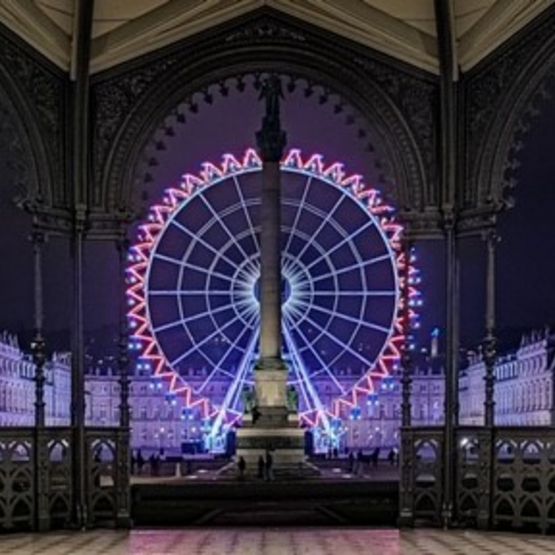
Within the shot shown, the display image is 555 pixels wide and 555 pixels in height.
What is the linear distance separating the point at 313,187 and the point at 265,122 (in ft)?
36.4

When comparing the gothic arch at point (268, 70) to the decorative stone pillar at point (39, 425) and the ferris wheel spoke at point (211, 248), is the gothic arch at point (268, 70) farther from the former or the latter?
the ferris wheel spoke at point (211, 248)

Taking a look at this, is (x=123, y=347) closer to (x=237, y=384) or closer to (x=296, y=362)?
(x=296, y=362)

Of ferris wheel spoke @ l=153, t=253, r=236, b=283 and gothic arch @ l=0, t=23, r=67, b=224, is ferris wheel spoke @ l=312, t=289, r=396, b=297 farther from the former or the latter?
gothic arch @ l=0, t=23, r=67, b=224

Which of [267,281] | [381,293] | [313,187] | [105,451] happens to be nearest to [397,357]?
[381,293]

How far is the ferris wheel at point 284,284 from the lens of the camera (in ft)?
108

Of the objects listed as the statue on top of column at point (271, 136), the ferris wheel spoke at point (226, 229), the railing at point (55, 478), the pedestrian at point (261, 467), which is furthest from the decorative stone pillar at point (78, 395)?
the ferris wheel spoke at point (226, 229)

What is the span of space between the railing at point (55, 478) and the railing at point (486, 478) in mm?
2859

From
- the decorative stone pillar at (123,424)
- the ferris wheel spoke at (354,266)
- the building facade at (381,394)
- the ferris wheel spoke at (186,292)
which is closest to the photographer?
the decorative stone pillar at (123,424)

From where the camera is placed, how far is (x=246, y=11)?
13.8 m

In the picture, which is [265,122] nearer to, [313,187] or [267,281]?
[267,281]

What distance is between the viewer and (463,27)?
13453mm

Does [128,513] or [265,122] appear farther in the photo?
[265,122]

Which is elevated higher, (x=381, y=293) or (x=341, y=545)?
(x=381, y=293)

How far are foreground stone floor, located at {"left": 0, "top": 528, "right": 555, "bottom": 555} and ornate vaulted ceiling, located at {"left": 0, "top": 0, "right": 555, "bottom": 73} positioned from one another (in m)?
4.69
